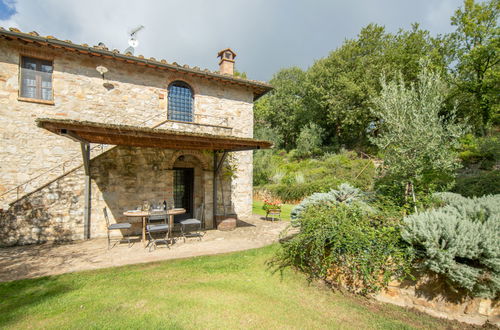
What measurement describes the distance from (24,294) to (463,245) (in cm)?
759

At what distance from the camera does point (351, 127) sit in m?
25.6

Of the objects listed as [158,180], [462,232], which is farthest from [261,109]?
[462,232]

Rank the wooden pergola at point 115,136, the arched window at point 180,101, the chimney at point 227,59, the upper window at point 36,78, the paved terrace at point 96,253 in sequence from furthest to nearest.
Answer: the chimney at point 227,59, the arched window at point 180,101, the upper window at point 36,78, the wooden pergola at point 115,136, the paved terrace at point 96,253

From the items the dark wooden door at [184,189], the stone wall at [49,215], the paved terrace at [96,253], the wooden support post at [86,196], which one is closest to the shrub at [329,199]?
the paved terrace at [96,253]

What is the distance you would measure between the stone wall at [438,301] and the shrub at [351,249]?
230 mm

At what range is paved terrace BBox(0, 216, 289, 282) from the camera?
5473 mm

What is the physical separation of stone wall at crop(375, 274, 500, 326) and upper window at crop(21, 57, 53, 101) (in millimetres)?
11970

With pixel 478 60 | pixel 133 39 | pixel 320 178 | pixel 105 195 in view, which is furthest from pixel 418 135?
pixel 478 60

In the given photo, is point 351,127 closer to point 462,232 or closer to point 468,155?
point 468,155

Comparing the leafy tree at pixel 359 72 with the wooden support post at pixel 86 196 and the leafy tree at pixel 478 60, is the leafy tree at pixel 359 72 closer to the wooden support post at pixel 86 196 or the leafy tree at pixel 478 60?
the leafy tree at pixel 478 60

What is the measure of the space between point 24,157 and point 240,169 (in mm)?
8256

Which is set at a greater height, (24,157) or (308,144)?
(308,144)

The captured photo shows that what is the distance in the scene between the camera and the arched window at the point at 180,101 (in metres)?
10.8

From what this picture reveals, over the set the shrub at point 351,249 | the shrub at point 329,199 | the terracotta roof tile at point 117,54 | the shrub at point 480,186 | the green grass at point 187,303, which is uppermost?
the terracotta roof tile at point 117,54
